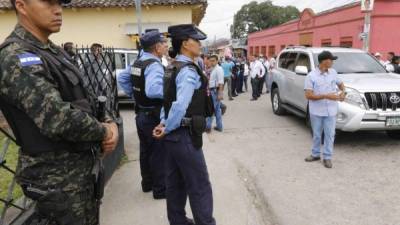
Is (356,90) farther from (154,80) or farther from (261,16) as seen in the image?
(261,16)

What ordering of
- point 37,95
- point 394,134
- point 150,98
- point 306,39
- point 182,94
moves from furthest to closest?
point 306,39, point 394,134, point 150,98, point 182,94, point 37,95

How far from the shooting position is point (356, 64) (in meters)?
7.43

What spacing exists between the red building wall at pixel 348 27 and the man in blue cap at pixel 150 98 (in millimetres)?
13532

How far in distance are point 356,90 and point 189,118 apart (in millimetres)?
4044

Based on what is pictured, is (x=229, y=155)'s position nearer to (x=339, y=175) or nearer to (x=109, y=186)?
(x=339, y=175)

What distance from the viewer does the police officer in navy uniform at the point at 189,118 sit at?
2896 mm

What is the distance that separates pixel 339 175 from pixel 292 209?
4.53ft

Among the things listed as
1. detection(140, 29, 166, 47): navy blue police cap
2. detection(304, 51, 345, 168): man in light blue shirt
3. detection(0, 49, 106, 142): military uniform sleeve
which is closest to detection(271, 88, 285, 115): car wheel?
detection(304, 51, 345, 168): man in light blue shirt

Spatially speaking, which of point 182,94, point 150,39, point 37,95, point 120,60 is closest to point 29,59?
point 37,95

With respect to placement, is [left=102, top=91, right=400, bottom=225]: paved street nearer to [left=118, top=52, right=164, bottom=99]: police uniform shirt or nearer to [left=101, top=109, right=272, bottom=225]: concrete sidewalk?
[left=101, top=109, right=272, bottom=225]: concrete sidewalk

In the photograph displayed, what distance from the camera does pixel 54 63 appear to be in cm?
181

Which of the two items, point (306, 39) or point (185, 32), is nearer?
point (185, 32)

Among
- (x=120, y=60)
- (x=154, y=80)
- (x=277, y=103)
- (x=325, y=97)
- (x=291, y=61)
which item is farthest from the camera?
(x=120, y=60)

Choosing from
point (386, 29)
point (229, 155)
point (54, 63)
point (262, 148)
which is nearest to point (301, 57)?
point (262, 148)
